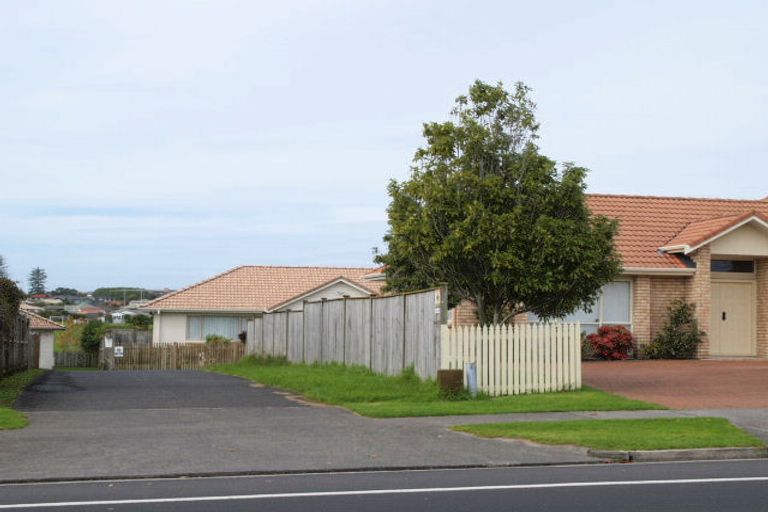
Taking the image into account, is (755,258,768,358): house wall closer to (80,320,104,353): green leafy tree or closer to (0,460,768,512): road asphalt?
(0,460,768,512): road asphalt

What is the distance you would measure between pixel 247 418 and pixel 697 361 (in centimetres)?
1473

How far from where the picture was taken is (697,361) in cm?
2691

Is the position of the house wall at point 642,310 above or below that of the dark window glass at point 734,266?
below

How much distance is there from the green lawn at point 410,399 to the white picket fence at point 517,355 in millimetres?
417

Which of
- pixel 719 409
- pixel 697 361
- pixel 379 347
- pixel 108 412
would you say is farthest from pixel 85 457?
pixel 697 361

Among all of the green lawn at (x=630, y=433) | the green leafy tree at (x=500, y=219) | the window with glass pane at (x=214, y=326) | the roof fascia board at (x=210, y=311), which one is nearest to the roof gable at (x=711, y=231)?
the green leafy tree at (x=500, y=219)

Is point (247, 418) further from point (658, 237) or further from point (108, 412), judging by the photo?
point (658, 237)

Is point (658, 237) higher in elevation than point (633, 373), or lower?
higher

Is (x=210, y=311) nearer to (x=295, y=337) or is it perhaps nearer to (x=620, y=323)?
(x=295, y=337)

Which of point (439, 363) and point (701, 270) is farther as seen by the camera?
point (701, 270)

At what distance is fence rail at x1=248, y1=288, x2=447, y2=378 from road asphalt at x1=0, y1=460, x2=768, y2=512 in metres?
7.79

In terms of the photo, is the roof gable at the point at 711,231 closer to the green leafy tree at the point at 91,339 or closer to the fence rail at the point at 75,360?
the green leafy tree at the point at 91,339

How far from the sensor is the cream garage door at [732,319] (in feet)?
93.6

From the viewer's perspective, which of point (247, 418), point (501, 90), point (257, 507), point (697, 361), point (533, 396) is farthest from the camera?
point (697, 361)
